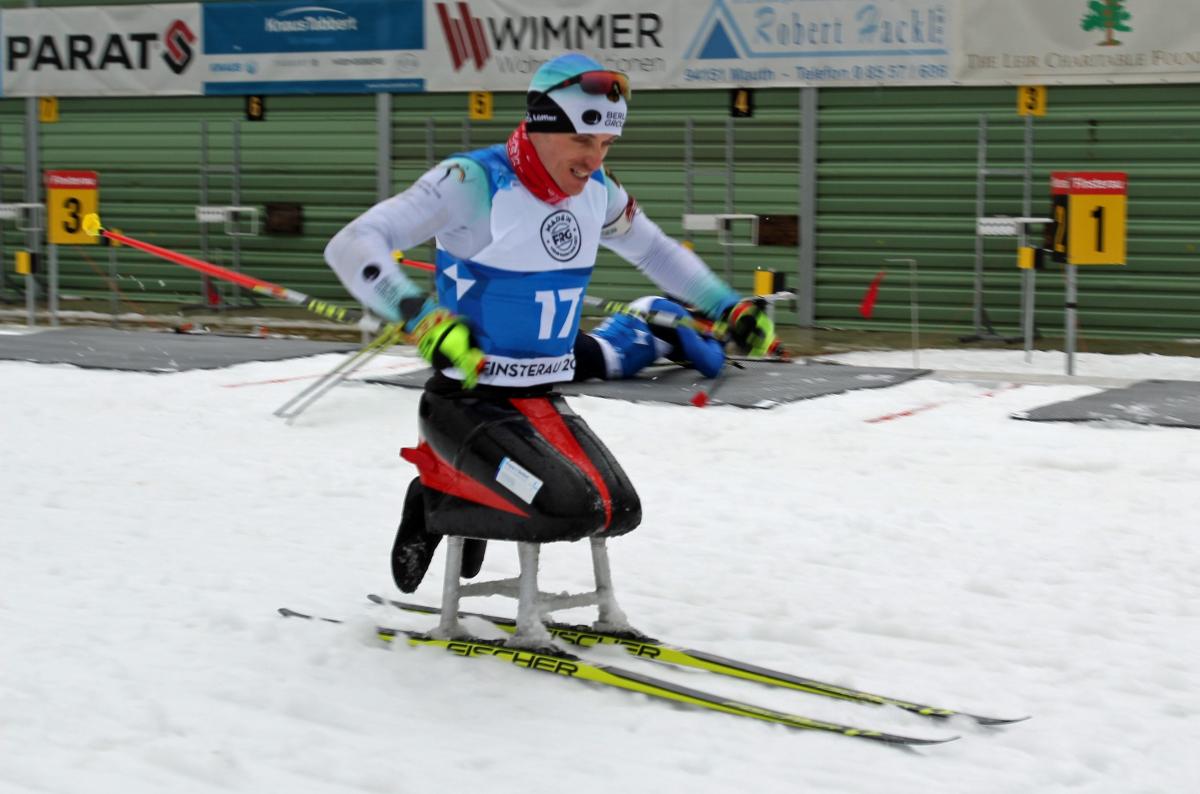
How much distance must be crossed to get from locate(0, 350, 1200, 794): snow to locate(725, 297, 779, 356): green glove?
89 centimetres

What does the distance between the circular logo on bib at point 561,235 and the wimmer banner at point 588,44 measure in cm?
1121

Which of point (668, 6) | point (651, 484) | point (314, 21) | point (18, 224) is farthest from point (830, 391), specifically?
point (18, 224)

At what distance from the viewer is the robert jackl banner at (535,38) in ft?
53.0

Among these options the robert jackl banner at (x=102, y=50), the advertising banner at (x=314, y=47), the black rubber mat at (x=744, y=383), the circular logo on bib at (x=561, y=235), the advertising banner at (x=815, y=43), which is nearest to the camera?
the circular logo on bib at (x=561, y=235)

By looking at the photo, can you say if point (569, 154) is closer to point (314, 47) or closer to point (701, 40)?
point (701, 40)

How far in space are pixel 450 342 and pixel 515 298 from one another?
1.47 feet

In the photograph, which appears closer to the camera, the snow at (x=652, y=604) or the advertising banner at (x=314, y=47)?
the snow at (x=652, y=604)

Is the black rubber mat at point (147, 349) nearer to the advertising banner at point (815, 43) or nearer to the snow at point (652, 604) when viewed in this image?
the snow at point (652, 604)

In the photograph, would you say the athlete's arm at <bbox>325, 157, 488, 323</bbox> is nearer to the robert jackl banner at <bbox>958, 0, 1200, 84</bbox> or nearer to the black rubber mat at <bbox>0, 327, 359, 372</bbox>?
the black rubber mat at <bbox>0, 327, 359, 372</bbox>

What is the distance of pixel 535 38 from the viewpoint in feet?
54.4

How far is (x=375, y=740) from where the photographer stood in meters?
3.84

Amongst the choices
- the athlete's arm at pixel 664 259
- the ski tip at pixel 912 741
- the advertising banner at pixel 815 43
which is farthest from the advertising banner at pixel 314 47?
the ski tip at pixel 912 741

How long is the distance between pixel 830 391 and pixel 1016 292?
249 inches

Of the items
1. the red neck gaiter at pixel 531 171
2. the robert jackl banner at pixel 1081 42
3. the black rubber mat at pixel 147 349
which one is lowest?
the black rubber mat at pixel 147 349
